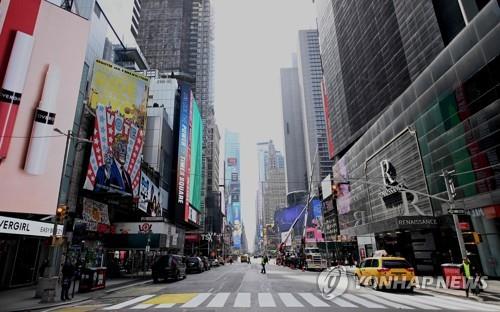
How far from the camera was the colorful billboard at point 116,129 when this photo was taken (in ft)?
97.9

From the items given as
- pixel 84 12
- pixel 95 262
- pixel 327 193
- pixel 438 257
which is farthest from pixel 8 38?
pixel 327 193

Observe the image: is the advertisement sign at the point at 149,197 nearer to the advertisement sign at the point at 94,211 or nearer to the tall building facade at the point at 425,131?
the advertisement sign at the point at 94,211

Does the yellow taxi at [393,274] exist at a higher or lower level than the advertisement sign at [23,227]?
lower

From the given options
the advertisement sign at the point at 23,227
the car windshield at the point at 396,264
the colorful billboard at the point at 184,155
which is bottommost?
the car windshield at the point at 396,264

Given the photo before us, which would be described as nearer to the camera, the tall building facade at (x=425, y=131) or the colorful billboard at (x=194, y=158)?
the tall building facade at (x=425, y=131)

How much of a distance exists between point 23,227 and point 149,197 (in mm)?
25109

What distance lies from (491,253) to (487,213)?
301 cm

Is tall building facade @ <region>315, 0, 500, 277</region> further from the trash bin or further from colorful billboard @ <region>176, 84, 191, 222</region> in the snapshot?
colorful billboard @ <region>176, 84, 191, 222</region>

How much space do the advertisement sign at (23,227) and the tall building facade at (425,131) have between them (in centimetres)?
1898

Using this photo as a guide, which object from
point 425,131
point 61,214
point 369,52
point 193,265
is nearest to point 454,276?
point 425,131

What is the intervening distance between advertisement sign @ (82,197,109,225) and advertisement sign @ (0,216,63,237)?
10.1 m

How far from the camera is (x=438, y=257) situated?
29.8 meters

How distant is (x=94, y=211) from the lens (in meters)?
30.6

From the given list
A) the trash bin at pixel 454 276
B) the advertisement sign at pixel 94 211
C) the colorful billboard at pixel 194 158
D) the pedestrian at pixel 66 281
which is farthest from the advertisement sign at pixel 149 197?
the trash bin at pixel 454 276
